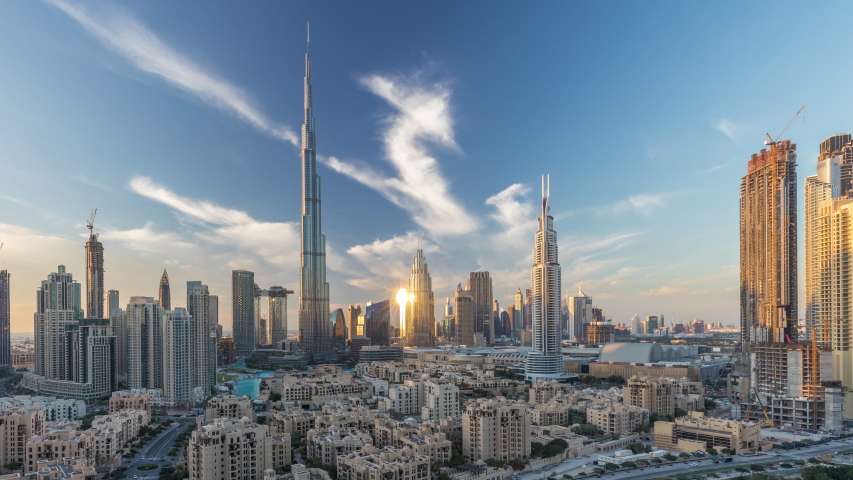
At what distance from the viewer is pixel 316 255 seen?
95.4 meters

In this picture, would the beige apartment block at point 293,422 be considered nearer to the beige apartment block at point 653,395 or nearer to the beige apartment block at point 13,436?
the beige apartment block at point 13,436

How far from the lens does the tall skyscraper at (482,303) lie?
13188cm

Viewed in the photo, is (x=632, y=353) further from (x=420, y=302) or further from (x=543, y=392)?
(x=420, y=302)

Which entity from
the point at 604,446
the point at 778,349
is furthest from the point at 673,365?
the point at 604,446

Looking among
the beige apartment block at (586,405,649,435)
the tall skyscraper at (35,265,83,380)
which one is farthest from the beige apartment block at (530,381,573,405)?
the tall skyscraper at (35,265,83,380)

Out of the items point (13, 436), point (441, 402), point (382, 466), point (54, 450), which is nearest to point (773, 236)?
point (441, 402)

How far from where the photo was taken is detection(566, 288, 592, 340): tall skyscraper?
477 ft

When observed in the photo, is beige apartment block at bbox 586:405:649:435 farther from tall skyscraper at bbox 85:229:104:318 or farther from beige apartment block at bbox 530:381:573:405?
tall skyscraper at bbox 85:229:104:318

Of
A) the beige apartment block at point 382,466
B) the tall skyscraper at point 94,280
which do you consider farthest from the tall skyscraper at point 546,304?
the tall skyscraper at point 94,280

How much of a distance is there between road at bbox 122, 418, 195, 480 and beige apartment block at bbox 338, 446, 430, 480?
893cm

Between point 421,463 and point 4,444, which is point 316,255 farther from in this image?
point 421,463

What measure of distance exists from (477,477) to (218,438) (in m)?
10.6

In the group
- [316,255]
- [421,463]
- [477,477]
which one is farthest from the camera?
[316,255]

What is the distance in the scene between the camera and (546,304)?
5950 cm
